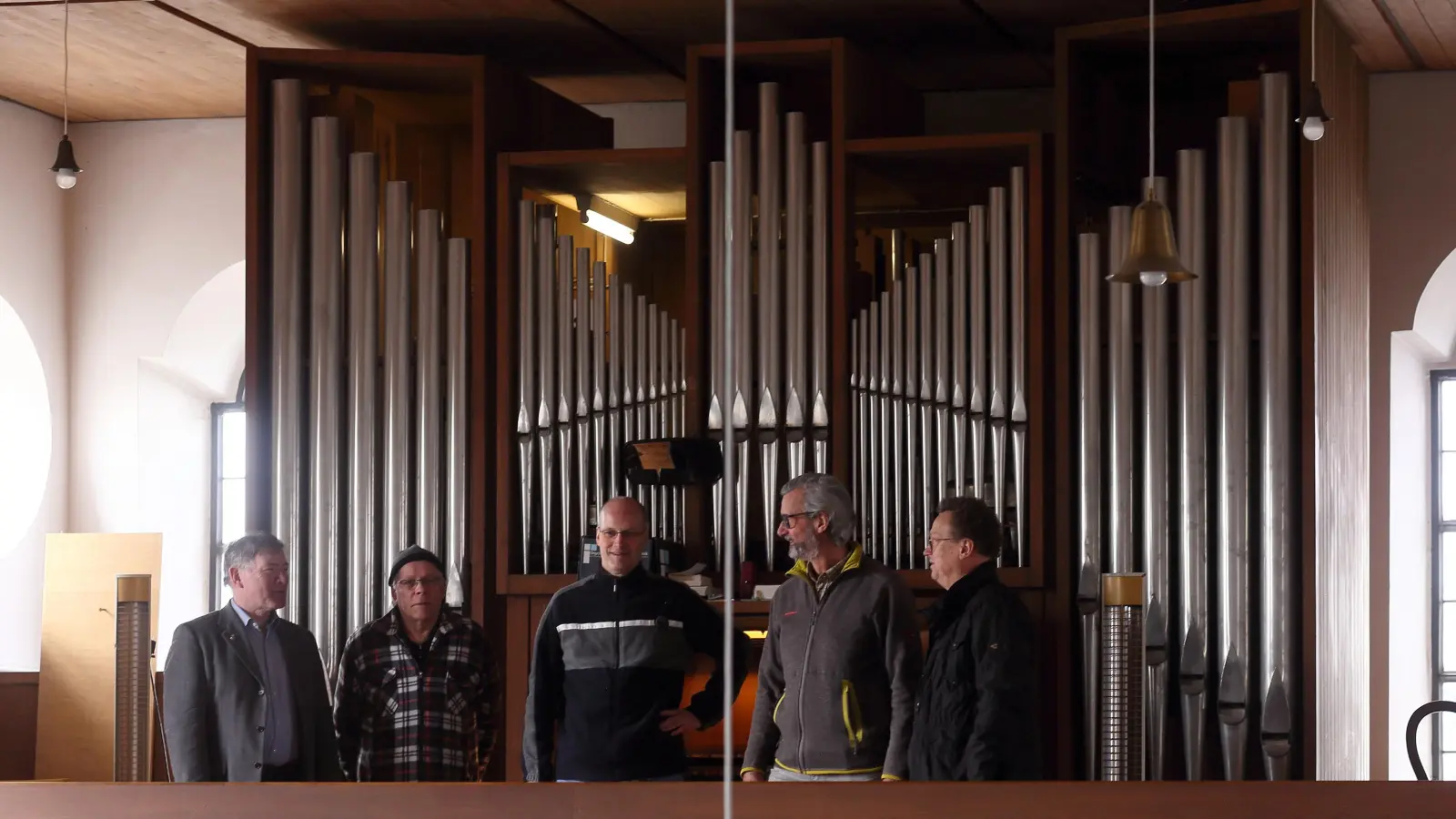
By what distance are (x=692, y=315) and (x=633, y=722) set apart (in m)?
2.20

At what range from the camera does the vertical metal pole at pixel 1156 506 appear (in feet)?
22.5

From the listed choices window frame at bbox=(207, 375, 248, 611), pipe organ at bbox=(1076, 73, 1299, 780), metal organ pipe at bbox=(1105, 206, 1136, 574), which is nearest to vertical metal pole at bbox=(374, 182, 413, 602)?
window frame at bbox=(207, 375, 248, 611)

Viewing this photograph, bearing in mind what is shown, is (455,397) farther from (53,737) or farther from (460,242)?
(53,737)

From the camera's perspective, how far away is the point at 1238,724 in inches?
267

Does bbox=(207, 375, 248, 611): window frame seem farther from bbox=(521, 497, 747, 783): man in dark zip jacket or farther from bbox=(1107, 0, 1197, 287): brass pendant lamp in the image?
bbox=(1107, 0, 1197, 287): brass pendant lamp

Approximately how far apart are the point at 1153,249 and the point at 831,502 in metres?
1.16

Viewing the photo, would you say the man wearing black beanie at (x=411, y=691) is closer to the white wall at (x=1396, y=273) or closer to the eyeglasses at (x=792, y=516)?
the eyeglasses at (x=792, y=516)

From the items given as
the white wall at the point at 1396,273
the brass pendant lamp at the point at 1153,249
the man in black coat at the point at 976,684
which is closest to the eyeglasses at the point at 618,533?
the man in black coat at the point at 976,684

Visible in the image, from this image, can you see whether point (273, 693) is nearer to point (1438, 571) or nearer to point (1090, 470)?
point (1090, 470)

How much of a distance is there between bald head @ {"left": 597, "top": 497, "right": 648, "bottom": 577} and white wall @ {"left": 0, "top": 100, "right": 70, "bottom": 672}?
426 centimetres

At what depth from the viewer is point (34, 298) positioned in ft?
30.0

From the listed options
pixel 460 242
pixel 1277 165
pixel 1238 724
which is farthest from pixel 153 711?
pixel 1277 165

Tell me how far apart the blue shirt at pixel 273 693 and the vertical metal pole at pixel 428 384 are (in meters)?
1.75

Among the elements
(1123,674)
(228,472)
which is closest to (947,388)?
(1123,674)
